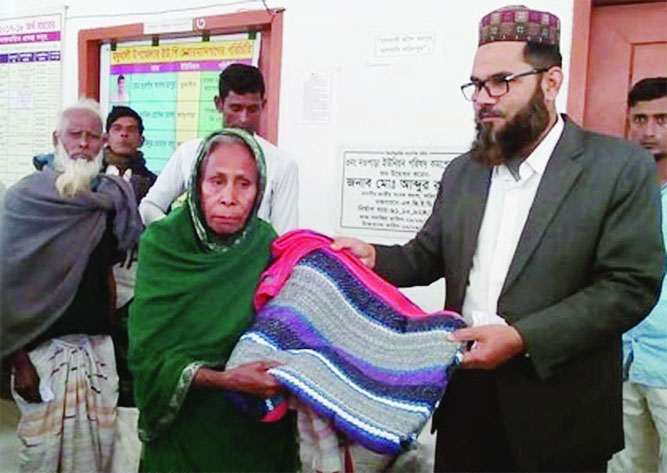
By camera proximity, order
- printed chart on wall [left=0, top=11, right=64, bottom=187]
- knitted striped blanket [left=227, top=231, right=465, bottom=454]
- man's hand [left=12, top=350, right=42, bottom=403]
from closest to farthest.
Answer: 1. knitted striped blanket [left=227, top=231, right=465, bottom=454]
2. man's hand [left=12, top=350, right=42, bottom=403]
3. printed chart on wall [left=0, top=11, right=64, bottom=187]

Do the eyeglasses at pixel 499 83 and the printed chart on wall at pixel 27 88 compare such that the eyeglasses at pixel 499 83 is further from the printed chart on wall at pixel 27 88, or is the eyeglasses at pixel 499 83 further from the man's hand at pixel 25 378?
the printed chart on wall at pixel 27 88

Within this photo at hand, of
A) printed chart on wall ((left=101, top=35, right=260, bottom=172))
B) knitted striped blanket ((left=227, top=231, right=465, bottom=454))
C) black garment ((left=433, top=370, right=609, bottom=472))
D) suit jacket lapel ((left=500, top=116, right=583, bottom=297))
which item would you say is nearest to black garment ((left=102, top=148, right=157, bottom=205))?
printed chart on wall ((left=101, top=35, right=260, bottom=172))

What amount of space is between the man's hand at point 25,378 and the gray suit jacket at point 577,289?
150 cm

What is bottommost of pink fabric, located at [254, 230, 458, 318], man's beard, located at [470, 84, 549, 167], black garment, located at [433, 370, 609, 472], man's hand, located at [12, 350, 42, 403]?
man's hand, located at [12, 350, 42, 403]

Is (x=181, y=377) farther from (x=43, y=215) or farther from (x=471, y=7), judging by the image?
(x=471, y=7)

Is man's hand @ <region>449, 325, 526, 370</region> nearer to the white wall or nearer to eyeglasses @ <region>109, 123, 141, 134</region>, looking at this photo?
the white wall

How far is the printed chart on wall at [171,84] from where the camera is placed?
3.16m

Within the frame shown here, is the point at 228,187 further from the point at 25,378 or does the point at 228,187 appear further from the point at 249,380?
the point at 25,378

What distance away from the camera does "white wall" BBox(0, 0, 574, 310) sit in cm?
249

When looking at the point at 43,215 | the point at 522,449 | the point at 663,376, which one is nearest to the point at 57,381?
the point at 43,215

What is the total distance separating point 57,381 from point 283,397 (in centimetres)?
121

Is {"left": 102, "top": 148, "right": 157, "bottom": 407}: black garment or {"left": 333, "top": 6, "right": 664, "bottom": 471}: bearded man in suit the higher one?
{"left": 333, "top": 6, "right": 664, "bottom": 471}: bearded man in suit

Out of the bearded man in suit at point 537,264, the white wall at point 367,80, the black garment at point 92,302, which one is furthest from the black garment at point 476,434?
the black garment at point 92,302

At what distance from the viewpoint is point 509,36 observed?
147cm
